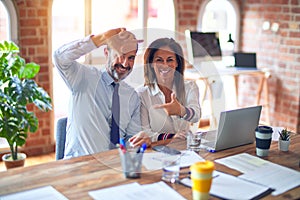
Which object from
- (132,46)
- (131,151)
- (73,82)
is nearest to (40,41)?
(73,82)

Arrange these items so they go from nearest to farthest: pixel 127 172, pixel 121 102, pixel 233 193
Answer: pixel 233 193
pixel 127 172
pixel 121 102

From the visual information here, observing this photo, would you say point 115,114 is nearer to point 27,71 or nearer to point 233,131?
point 233,131

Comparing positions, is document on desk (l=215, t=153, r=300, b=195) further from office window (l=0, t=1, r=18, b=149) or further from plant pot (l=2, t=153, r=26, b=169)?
office window (l=0, t=1, r=18, b=149)

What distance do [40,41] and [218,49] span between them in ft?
6.17

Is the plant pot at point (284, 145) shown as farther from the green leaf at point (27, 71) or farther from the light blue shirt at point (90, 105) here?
the green leaf at point (27, 71)

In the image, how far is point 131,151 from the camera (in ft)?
5.61

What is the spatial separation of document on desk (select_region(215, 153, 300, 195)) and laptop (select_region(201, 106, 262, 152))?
105 mm

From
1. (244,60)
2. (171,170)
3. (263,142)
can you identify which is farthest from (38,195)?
(244,60)

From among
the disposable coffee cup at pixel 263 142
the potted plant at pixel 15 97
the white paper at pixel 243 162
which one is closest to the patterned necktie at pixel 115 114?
the white paper at pixel 243 162

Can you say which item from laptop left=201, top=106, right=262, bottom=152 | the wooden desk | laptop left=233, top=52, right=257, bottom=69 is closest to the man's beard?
the wooden desk

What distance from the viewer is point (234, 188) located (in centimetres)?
153

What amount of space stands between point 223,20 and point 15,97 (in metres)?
2.86

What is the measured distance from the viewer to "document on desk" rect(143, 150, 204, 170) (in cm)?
176

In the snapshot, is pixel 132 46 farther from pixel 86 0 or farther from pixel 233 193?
pixel 86 0
